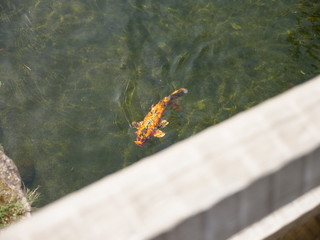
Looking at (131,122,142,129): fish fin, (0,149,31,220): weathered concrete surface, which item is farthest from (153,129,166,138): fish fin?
(0,149,31,220): weathered concrete surface

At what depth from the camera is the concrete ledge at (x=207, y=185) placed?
1061mm

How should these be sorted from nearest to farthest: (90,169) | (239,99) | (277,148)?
(277,148)
(90,169)
(239,99)

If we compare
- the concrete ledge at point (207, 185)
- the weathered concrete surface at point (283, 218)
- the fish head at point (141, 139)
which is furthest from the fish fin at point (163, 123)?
the concrete ledge at point (207, 185)

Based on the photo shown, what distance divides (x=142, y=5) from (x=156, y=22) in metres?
0.44

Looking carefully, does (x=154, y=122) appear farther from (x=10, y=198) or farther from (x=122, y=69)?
(x=10, y=198)

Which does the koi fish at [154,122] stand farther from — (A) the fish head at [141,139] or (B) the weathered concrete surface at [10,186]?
(B) the weathered concrete surface at [10,186]

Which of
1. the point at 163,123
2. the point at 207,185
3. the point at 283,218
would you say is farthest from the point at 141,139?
the point at 207,185

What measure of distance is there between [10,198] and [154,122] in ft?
8.00

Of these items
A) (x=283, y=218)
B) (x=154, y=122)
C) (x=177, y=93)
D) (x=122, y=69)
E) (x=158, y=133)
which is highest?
(x=283, y=218)

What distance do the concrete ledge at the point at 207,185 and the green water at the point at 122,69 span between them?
5245 millimetres

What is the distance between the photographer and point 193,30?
765 centimetres

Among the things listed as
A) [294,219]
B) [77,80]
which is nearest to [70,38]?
[77,80]

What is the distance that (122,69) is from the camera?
23.9ft

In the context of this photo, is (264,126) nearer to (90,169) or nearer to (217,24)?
(90,169)
